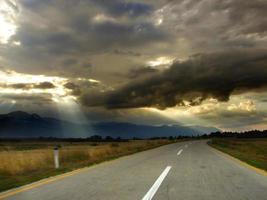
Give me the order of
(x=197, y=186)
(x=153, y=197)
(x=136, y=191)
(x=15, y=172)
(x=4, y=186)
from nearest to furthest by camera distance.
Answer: (x=153, y=197)
(x=136, y=191)
(x=197, y=186)
(x=4, y=186)
(x=15, y=172)

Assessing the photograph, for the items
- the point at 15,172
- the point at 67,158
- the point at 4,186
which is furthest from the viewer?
the point at 67,158

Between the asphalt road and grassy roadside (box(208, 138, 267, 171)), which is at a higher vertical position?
grassy roadside (box(208, 138, 267, 171))

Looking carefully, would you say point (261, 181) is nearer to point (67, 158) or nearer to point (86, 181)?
point (86, 181)

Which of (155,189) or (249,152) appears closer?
(155,189)

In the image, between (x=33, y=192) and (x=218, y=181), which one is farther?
(x=218, y=181)

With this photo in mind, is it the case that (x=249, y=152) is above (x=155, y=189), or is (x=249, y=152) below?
above

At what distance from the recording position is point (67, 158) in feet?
83.3

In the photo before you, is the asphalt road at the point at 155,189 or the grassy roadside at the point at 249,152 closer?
the asphalt road at the point at 155,189

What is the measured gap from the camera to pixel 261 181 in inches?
448

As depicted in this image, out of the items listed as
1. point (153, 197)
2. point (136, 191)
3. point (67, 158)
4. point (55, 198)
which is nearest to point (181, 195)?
point (153, 197)

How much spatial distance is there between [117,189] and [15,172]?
8010 mm

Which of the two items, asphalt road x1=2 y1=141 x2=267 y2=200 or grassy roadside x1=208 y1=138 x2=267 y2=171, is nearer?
asphalt road x1=2 y1=141 x2=267 y2=200

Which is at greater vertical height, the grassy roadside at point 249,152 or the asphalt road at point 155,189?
the grassy roadside at point 249,152

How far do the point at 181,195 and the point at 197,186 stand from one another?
1698 mm
